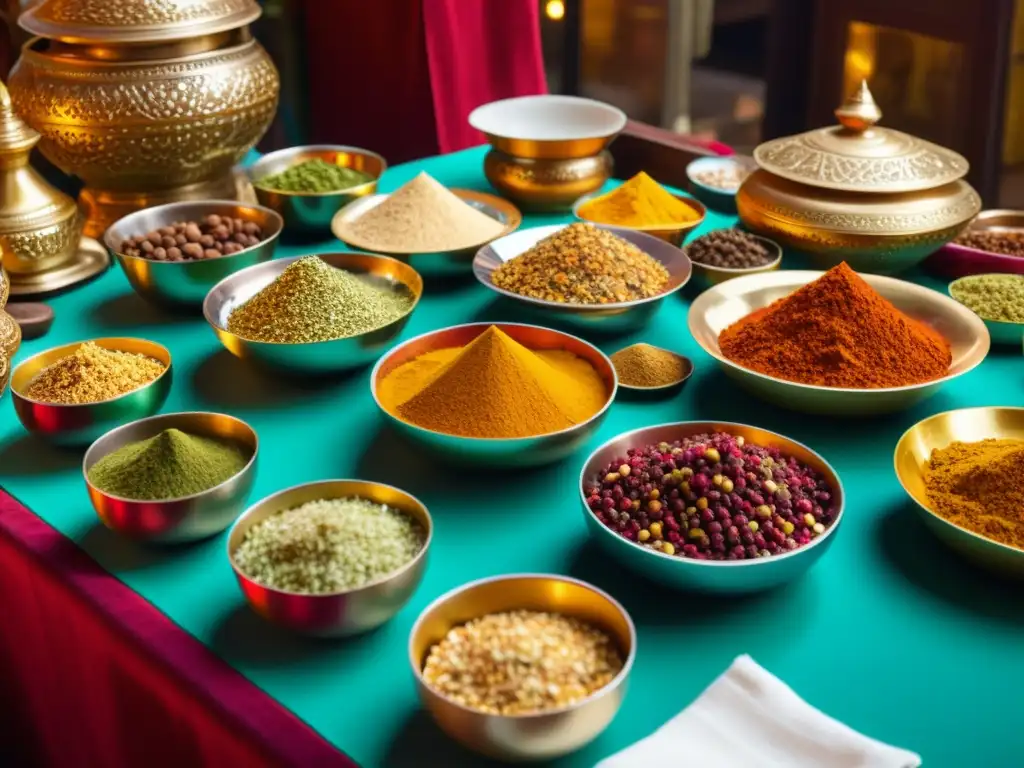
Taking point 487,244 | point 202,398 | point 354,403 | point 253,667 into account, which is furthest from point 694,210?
point 253,667

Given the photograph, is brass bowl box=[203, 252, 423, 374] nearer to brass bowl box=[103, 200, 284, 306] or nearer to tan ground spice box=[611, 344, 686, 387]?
brass bowl box=[103, 200, 284, 306]

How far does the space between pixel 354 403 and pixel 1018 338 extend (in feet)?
3.15

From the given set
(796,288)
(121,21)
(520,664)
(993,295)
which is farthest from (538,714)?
(121,21)

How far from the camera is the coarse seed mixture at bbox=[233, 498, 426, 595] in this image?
96 centimetres

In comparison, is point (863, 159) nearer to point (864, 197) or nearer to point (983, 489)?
point (864, 197)

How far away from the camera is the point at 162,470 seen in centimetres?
111

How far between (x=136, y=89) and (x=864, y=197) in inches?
48.0

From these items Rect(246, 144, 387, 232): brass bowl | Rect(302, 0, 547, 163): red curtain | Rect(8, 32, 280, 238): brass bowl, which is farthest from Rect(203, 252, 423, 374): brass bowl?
Rect(302, 0, 547, 163): red curtain

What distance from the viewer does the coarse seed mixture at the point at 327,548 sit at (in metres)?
0.96

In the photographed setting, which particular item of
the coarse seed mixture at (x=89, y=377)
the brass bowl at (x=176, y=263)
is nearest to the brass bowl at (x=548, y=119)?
the brass bowl at (x=176, y=263)

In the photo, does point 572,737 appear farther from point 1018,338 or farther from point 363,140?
point 363,140

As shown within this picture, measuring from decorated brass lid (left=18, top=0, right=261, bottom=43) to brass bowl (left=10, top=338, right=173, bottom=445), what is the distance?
67 cm

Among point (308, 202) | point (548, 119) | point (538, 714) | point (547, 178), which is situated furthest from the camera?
point (548, 119)

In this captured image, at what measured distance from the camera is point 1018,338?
150 cm
